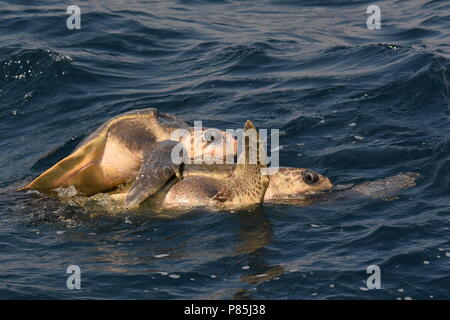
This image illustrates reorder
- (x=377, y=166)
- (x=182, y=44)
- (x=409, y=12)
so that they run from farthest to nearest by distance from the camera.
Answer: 1. (x=409, y=12)
2. (x=182, y=44)
3. (x=377, y=166)

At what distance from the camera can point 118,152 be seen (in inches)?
316

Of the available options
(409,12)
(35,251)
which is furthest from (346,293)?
(409,12)

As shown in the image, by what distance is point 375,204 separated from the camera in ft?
25.1

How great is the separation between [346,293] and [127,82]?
7.48 meters

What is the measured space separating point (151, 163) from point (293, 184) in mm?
1575

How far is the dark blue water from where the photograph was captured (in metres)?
6.30

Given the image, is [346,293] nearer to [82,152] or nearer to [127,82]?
[82,152]
